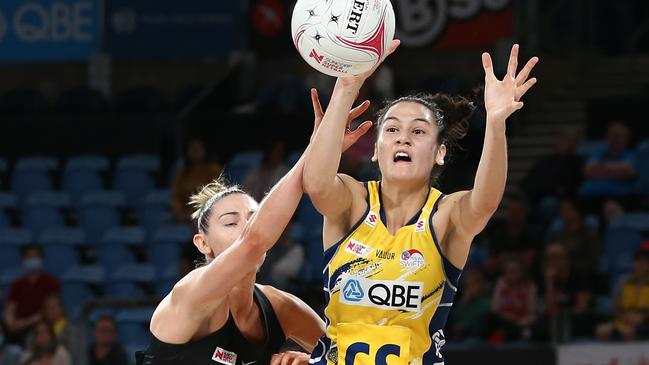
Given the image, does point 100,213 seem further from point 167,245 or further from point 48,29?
point 48,29

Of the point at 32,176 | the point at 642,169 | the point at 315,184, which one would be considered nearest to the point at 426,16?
the point at 642,169

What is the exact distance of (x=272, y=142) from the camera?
1123cm

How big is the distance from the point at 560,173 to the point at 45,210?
4863 mm

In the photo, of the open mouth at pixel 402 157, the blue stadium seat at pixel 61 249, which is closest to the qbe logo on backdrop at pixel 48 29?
the blue stadium seat at pixel 61 249

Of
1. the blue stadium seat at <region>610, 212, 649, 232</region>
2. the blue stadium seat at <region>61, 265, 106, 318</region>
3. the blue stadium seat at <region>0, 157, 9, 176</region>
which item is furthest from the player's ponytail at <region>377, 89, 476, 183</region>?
the blue stadium seat at <region>0, 157, 9, 176</region>

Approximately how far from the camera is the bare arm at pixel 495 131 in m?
4.39

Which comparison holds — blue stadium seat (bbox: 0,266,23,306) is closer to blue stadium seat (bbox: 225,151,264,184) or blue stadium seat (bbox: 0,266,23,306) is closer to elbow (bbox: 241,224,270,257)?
blue stadium seat (bbox: 225,151,264,184)

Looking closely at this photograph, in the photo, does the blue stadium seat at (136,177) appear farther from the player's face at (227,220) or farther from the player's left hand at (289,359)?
the player's left hand at (289,359)

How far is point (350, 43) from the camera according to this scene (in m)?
4.45

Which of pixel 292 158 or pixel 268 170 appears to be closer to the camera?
pixel 268 170

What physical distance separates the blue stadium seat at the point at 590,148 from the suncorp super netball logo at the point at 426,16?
7.96 feet

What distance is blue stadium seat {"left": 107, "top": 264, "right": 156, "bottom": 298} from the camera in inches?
446

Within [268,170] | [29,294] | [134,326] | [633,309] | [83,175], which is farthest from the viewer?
[83,175]

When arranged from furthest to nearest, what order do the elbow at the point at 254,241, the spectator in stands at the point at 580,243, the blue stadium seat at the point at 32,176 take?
the blue stadium seat at the point at 32,176 → the spectator in stands at the point at 580,243 → the elbow at the point at 254,241
